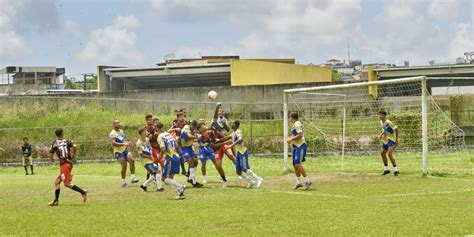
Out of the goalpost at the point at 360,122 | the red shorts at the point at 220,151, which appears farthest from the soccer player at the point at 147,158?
the goalpost at the point at 360,122

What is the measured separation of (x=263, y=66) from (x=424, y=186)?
44563 mm

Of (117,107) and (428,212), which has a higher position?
(117,107)

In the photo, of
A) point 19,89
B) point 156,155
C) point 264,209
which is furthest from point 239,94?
point 264,209

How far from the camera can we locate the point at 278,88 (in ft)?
177

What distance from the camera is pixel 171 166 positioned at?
20297 mm

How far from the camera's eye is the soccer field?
1277cm

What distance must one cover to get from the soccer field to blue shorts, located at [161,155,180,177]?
1.97 ft

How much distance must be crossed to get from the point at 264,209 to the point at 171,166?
17.4ft

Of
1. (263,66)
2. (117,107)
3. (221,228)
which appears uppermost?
(263,66)

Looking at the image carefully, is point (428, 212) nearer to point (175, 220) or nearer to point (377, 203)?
point (377, 203)

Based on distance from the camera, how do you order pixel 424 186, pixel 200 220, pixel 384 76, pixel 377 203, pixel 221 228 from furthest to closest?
pixel 384 76
pixel 424 186
pixel 377 203
pixel 200 220
pixel 221 228

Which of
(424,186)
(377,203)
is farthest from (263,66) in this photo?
(377,203)

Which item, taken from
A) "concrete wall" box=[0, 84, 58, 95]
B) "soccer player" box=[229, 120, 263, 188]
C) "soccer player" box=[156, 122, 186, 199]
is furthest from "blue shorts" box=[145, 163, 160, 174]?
"concrete wall" box=[0, 84, 58, 95]

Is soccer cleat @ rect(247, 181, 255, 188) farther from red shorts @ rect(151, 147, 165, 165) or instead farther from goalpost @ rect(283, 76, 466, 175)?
goalpost @ rect(283, 76, 466, 175)
